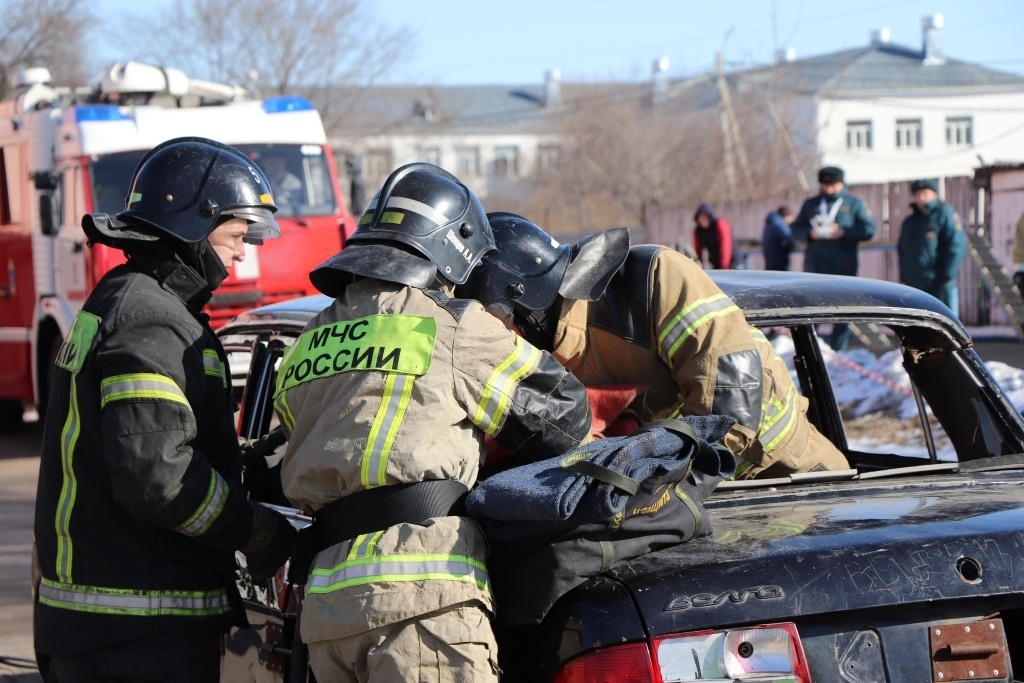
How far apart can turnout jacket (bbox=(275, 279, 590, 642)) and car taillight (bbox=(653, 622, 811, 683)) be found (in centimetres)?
39

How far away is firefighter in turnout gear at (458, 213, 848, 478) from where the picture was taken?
3.29 metres

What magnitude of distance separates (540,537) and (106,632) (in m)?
1.05

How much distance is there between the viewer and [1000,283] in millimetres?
13750

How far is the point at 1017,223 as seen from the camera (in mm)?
14984

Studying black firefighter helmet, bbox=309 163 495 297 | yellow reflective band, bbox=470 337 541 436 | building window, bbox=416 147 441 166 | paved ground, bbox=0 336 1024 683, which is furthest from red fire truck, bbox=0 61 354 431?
building window, bbox=416 147 441 166

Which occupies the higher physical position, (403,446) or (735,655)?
(403,446)

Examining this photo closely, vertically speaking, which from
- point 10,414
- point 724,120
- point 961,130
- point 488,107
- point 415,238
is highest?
point 488,107

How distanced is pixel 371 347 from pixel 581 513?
561mm

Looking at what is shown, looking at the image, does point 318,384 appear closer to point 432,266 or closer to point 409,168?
point 432,266

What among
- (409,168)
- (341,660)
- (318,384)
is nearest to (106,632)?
(341,660)

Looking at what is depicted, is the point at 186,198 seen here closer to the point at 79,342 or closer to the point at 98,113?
the point at 79,342

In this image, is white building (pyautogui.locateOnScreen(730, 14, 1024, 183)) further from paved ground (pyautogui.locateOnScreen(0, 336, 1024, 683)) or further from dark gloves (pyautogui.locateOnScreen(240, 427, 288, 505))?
dark gloves (pyautogui.locateOnScreen(240, 427, 288, 505))

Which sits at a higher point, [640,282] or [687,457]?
[640,282]

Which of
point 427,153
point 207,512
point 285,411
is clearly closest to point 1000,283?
point 285,411
